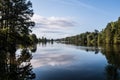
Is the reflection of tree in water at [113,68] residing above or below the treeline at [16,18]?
below

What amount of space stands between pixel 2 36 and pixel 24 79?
13.1 m

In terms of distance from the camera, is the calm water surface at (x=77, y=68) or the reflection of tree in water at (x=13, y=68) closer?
the reflection of tree in water at (x=13, y=68)

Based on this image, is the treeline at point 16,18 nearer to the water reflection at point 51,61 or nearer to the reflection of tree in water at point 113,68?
the water reflection at point 51,61

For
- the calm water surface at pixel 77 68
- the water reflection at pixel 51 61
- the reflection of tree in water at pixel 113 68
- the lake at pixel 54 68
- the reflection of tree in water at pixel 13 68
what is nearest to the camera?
the reflection of tree in water at pixel 13 68

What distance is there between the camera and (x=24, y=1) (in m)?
42.6

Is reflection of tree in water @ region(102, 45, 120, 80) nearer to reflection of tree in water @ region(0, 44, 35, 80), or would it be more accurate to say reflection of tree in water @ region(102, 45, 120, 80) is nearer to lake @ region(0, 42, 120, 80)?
lake @ region(0, 42, 120, 80)

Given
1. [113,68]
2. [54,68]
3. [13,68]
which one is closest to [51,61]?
[54,68]

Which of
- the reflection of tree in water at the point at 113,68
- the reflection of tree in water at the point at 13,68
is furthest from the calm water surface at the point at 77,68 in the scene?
the reflection of tree in water at the point at 13,68

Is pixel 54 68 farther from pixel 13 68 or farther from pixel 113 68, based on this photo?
pixel 113 68

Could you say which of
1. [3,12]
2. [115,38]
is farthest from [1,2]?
[115,38]

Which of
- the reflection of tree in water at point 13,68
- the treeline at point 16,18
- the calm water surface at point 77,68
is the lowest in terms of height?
the calm water surface at point 77,68

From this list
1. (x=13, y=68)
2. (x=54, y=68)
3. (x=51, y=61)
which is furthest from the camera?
(x=51, y=61)

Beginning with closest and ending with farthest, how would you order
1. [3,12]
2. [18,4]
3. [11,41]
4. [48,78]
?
[48,78], [11,41], [3,12], [18,4]

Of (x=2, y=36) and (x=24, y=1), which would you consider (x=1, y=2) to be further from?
(x=2, y=36)
